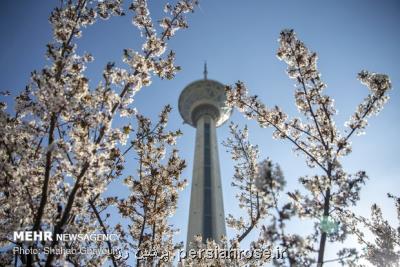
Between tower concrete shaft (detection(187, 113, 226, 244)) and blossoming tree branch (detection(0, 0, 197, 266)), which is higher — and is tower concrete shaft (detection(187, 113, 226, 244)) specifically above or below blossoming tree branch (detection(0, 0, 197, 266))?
above

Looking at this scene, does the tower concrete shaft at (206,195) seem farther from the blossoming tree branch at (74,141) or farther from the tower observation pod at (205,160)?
the blossoming tree branch at (74,141)

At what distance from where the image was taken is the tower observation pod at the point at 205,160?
3578 cm

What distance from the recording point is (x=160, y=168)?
778cm

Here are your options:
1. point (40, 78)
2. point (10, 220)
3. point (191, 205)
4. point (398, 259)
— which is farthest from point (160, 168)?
point (191, 205)

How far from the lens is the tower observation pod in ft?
117

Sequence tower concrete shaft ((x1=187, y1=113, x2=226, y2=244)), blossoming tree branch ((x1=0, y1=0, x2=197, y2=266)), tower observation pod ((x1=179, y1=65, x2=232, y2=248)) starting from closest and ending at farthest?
blossoming tree branch ((x1=0, y1=0, x2=197, y2=266)), tower concrete shaft ((x1=187, y1=113, x2=226, y2=244)), tower observation pod ((x1=179, y1=65, x2=232, y2=248))

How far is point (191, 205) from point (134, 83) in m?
33.6

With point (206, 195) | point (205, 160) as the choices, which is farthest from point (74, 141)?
point (205, 160)

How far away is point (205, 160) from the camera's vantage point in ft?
140

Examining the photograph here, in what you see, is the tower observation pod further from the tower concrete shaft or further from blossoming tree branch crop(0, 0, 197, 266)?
blossoming tree branch crop(0, 0, 197, 266)

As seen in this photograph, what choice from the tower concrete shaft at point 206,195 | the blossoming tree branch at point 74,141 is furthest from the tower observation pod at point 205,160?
the blossoming tree branch at point 74,141

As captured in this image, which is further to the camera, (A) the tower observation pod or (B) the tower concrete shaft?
(A) the tower observation pod

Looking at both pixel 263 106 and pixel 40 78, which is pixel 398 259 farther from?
pixel 40 78

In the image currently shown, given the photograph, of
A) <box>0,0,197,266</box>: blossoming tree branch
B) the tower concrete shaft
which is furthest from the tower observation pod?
<box>0,0,197,266</box>: blossoming tree branch
